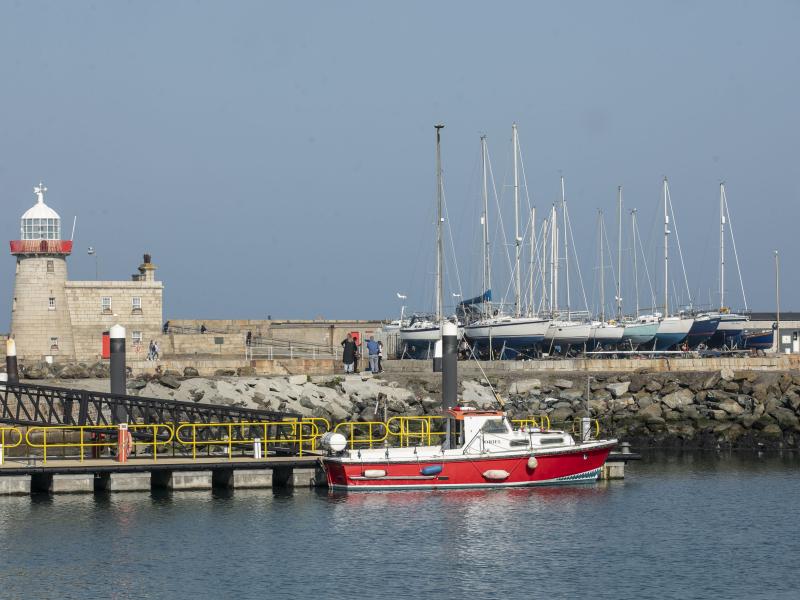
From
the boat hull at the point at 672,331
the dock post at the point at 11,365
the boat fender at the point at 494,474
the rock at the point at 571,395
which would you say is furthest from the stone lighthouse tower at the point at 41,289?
the boat hull at the point at 672,331

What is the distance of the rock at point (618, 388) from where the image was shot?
5734cm

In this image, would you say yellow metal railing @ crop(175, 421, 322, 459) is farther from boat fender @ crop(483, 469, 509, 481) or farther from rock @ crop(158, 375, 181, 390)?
→ rock @ crop(158, 375, 181, 390)

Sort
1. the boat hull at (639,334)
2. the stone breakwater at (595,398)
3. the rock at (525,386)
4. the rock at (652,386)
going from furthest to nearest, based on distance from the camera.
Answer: the boat hull at (639,334) < the rock at (525,386) < the rock at (652,386) < the stone breakwater at (595,398)

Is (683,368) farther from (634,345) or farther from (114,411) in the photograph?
(114,411)

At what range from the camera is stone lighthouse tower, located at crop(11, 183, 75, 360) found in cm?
6275

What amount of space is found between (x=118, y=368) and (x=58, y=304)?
23.2 meters

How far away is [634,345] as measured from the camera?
78.5 m

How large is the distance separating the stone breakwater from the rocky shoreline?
43 millimetres

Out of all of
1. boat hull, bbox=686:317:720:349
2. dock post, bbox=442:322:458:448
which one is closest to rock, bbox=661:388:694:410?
dock post, bbox=442:322:458:448

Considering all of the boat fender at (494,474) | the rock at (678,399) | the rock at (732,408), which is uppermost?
the rock at (678,399)

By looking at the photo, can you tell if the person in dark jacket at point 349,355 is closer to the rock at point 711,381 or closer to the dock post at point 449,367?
the rock at point 711,381

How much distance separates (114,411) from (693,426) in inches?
928

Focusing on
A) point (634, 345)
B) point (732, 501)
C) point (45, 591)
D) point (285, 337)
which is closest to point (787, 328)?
point (634, 345)

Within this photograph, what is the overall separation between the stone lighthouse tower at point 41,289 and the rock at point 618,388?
2486 cm
